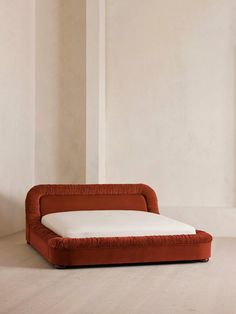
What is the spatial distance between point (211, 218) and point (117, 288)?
2601 mm

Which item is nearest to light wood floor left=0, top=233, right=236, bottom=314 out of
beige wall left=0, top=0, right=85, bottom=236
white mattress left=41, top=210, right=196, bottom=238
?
white mattress left=41, top=210, right=196, bottom=238

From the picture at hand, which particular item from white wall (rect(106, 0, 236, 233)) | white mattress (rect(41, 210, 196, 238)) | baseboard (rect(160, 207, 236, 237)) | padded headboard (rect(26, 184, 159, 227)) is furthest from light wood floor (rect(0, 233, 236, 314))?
white wall (rect(106, 0, 236, 233))

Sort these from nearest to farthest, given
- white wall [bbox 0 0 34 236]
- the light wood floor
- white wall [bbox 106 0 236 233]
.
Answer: the light wood floor
white wall [bbox 0 0 34 236]
white wall [bbox 106 0 236 233]

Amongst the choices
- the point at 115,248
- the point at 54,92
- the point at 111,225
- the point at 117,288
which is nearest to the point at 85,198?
the point at 111,225

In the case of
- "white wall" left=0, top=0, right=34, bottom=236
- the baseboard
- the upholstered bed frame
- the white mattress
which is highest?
"white wall" left=0, top=0, right=34, bottom=236

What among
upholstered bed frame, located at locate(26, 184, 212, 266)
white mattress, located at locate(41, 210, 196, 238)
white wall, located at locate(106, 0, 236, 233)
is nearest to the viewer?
upholstered bed frame, located at locate(26, 184, 212, 266)

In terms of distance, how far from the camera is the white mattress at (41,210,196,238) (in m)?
4.18

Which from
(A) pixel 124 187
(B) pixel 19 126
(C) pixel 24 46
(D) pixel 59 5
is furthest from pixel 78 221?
(D) pixel 59 5

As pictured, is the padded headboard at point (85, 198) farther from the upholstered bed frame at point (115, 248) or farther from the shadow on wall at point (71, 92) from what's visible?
the shadow on wall at point (71, 92)

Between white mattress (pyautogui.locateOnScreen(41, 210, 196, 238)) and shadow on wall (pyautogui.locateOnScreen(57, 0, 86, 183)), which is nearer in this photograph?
white mattress (pyautogui.locateOnScreen(41, 210, 196, 238))

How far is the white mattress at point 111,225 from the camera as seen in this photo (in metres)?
4.18

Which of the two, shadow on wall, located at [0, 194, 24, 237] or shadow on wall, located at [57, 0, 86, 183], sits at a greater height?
shadow on wall, located at [57, 0, 86, 183]

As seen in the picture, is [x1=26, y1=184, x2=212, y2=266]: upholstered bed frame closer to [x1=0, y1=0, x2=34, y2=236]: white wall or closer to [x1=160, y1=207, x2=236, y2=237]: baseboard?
[x1=0, y1=0, x2=34, y2=236]: white wall

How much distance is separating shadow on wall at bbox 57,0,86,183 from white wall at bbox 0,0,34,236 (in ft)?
0.96
